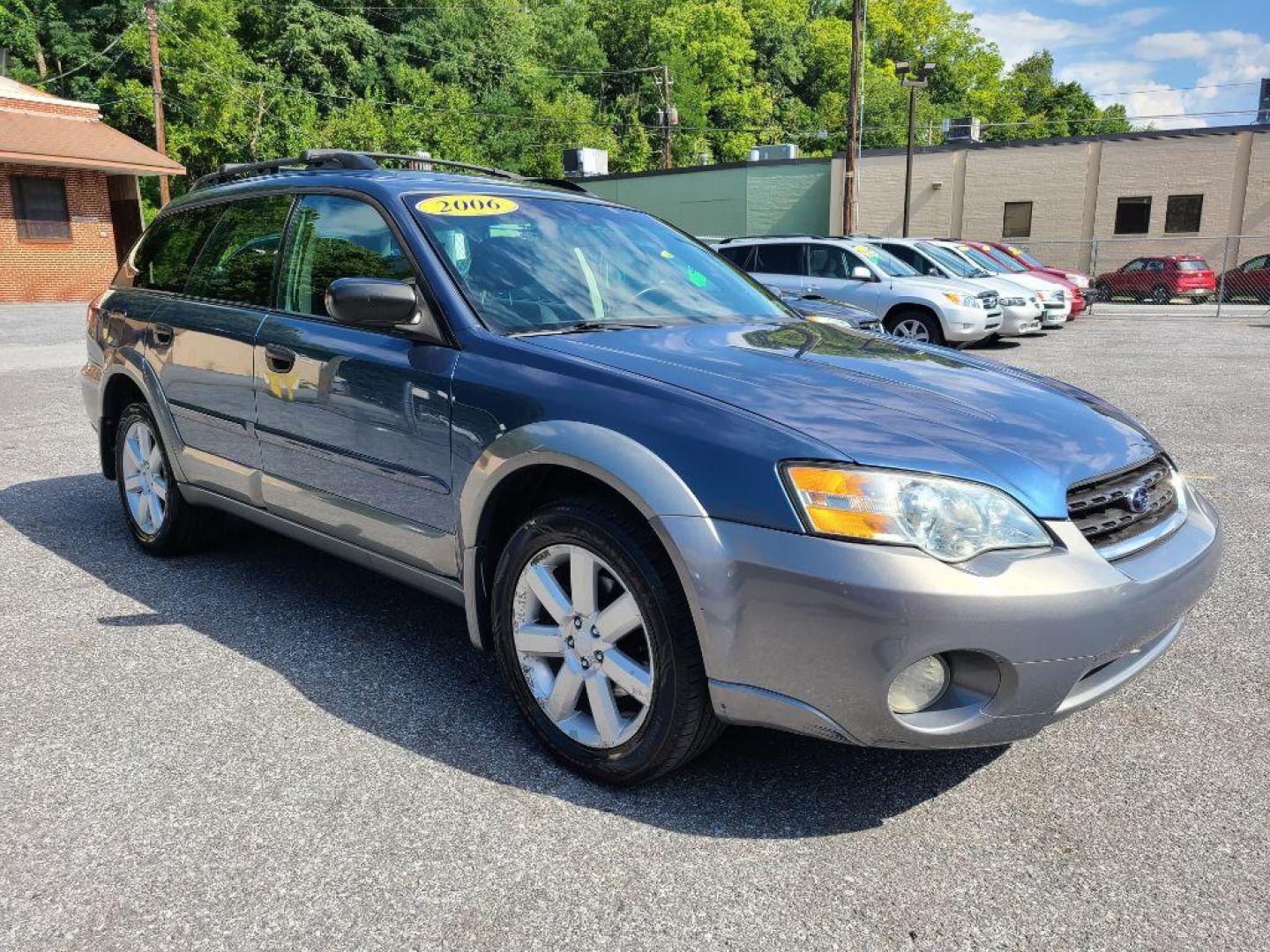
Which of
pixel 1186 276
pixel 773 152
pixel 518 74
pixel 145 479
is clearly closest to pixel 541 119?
pixel 518 74

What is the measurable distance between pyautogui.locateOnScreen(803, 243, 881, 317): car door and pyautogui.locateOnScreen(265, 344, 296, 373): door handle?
35.7 feet

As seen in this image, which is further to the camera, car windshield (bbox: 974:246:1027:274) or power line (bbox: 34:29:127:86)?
power line (bbox: 34:29:127:86)

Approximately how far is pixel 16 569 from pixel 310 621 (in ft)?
5.54

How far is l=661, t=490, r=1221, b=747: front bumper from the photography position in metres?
2.16

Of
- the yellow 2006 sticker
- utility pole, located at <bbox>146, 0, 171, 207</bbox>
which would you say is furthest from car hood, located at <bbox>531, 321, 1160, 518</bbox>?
utility pole, located at <bbox>146, 0, 171, 207</bbox>

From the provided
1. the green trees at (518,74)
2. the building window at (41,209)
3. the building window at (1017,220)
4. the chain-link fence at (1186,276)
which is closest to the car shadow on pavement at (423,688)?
the chain-link fence at (1186,276)

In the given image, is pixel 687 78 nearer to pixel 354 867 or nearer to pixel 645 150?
pixel 645 150

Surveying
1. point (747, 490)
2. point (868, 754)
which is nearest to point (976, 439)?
point (747, 490)

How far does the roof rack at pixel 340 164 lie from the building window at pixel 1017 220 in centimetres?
3372

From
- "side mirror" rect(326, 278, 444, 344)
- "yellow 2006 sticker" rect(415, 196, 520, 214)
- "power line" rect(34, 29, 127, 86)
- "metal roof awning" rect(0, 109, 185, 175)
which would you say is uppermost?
"power line" rect(34, 29, 127, 86)

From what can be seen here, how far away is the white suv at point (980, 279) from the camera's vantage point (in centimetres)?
1473

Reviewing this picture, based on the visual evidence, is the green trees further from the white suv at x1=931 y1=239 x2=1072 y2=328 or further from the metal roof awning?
the white suv at x1=931 y1=239 x2=1072 y2=328

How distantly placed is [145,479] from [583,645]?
2.93 meters

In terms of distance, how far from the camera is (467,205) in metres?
3.44
